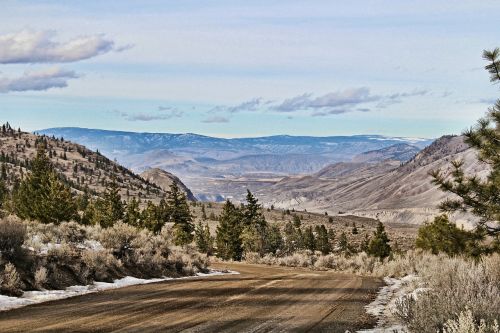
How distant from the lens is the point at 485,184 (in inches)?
749

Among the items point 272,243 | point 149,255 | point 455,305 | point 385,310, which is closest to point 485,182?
point 385,310

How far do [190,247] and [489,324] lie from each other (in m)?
25.0

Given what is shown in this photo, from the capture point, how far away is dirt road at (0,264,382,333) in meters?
11.6

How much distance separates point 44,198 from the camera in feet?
216

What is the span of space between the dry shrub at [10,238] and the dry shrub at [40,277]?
3.21ft

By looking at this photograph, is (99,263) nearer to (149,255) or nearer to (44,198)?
(149,255)

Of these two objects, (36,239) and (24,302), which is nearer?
(24,302)

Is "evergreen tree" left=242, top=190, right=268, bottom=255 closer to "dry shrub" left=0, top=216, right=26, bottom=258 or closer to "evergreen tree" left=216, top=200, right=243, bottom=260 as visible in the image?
"evergreen tree" left=216, top=200, right=243, bottom=260

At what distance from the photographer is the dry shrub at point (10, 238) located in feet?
52.6

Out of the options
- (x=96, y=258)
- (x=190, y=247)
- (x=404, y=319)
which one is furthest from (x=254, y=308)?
(x=190, y=247)

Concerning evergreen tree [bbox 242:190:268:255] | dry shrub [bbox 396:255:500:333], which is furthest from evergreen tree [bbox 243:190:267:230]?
dry shrub [bbox 396:255:500:333]

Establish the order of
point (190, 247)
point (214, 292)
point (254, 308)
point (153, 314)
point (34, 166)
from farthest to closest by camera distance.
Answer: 1. point (34, 166)
2. point (190, 247)
3. point (214, 292)
4. point (254, 308)
5. point (153, 314)

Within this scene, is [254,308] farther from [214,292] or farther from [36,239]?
[36,239]

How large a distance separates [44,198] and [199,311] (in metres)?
57.0
